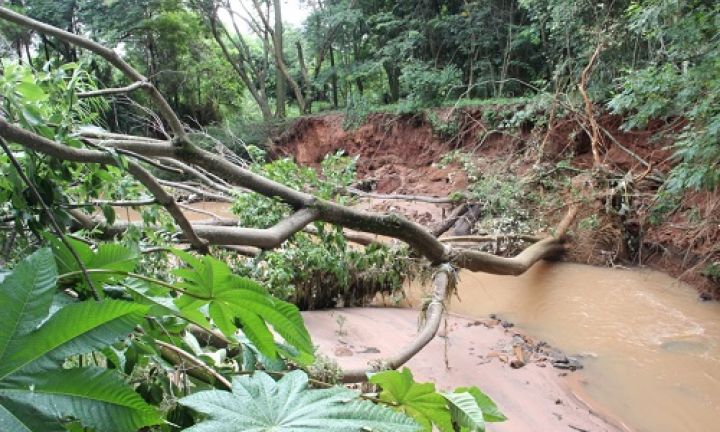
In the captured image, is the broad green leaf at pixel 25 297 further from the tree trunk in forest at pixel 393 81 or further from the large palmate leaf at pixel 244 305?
the tree trunk in forest at pixel 393 81

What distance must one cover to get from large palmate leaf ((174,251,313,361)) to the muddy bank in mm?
2721

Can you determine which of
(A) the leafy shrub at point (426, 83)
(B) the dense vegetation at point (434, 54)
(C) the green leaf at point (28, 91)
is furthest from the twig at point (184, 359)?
(A) the leafy shrub at point (426, 83)

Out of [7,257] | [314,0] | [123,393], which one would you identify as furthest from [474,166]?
[314,0]

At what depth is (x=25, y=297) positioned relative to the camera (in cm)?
58

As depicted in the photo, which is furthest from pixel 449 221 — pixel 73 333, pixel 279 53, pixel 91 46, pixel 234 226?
pixel 279 53

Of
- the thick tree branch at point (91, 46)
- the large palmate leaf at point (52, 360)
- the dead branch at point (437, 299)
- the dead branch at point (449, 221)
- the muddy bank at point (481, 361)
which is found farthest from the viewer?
the dead branch at point (449, 221)

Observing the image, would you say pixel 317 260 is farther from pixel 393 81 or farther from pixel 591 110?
pixel 393 81

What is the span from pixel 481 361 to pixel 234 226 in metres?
2.45

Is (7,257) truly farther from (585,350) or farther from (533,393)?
(585,350)

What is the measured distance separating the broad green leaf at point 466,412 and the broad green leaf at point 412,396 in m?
0.01

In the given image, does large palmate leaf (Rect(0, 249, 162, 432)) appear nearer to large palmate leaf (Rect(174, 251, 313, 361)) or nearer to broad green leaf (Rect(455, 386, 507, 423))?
large palmate leaf (Rect(174, 251, 313, 361))

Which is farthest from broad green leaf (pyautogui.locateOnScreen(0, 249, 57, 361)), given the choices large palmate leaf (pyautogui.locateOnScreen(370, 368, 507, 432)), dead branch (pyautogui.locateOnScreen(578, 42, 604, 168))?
dead branch (pyautogui.locateOnScreen(578, 42, 604, 168))

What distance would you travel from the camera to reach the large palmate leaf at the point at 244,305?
906mm

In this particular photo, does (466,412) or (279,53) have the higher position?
(279,53)
